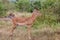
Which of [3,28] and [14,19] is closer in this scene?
[14,19]

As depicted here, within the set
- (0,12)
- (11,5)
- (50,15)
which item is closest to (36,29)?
(50,15)

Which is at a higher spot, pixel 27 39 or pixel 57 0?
pixel 57 0

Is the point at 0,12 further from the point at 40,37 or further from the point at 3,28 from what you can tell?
the point at 40,37

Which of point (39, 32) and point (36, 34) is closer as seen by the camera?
point (36, 34)

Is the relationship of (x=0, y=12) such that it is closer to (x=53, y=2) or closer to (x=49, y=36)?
(x=53, y=2)

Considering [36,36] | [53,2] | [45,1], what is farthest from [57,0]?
[36,36]

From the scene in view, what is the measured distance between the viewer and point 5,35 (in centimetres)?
923

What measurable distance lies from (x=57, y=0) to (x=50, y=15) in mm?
799

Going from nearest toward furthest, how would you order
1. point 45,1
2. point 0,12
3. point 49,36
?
point 49,36 → point 45,1 → point 0,12

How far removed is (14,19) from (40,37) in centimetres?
129

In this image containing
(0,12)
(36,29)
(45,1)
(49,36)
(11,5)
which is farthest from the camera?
(11,5)

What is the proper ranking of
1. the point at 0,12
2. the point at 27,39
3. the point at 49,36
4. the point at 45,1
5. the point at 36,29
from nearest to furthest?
the point at 27,39 < the point at 49,36 < the point at 36,29 < the point at 45,1 < the point at 0,12

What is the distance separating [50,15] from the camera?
1067cm

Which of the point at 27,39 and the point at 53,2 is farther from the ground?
the point at 53,2
